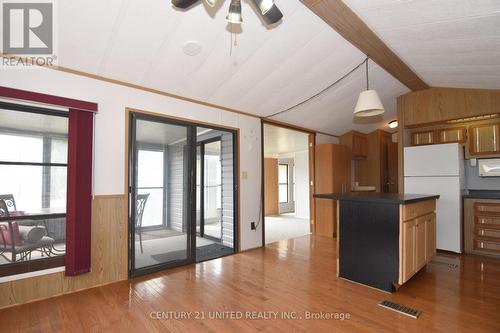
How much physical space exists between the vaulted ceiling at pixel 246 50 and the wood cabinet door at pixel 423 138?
114 centimetres

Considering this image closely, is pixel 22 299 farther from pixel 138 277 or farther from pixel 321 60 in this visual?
pixel 321 60

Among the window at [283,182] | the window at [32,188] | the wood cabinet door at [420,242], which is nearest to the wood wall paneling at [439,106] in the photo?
the wood cabinet door at [420,242]

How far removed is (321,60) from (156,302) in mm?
3407

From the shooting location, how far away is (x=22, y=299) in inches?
97.4

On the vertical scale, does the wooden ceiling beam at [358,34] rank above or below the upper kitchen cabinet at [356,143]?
above

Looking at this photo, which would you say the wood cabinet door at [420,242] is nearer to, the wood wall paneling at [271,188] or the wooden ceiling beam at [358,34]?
the wooden ceiling beam at [358,34]

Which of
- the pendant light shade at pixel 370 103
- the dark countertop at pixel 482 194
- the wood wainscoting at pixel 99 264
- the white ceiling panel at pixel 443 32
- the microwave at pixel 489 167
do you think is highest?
the white ceiling panel at pixel 443 32

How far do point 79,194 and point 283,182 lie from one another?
24.8 ft

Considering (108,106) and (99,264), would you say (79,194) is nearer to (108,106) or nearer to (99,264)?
(99,264)

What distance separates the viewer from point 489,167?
14.0 feet

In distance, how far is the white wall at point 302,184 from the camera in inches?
323

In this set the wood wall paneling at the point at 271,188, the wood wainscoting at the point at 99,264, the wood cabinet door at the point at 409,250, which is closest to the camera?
the wood wainscoting at the point at 99,264

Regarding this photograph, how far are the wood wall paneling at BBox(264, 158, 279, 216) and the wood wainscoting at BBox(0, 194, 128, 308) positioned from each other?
6103 mm

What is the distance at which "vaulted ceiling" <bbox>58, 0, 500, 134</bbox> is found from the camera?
2.30m
